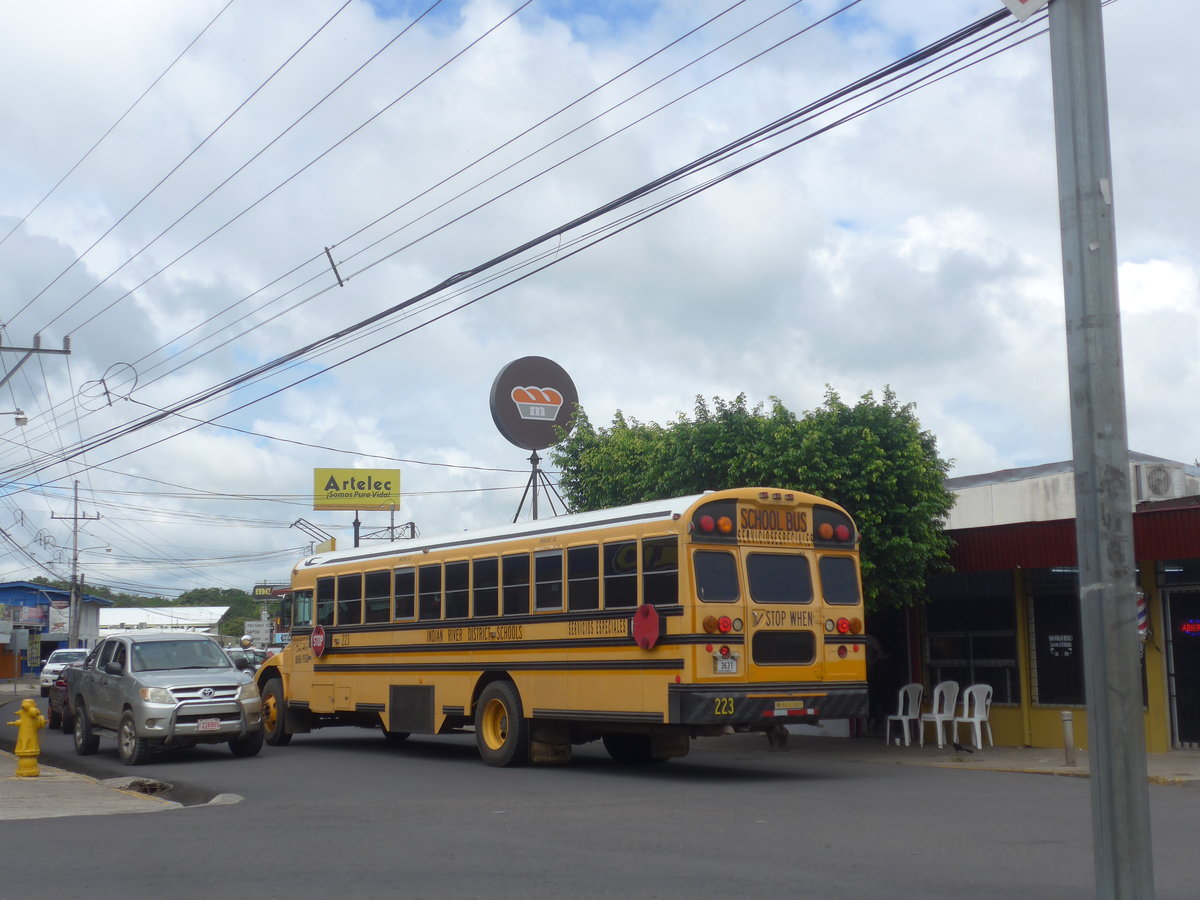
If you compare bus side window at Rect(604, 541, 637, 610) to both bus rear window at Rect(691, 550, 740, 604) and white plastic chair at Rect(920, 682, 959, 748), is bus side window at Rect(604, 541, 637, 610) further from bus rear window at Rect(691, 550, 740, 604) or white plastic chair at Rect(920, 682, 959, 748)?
white plastic chair at Rect(920, 682, 959, 748)

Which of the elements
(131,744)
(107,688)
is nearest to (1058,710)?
(131,744)

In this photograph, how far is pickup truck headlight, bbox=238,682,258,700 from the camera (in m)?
18.1

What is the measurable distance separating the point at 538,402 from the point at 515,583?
51.5ft

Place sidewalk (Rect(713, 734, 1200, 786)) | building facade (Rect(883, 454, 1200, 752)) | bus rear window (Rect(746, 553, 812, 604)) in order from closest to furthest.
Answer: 1. bus rear window (Rect(746, 553, 812, 604))
2. sidewalk (Rect(713, 734, 1200, 786))
3. building facade (Rect(883, 454, 1200, 752))

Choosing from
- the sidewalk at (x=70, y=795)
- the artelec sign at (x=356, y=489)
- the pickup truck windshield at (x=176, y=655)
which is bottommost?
the sidewalk at (x=70, y=795)

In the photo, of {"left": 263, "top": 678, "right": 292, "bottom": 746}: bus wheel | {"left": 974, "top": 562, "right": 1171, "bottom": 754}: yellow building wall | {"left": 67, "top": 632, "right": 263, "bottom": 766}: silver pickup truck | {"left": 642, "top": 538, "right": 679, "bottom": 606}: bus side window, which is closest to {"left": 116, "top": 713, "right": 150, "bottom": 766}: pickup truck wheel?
{"left": 67, "top": 632, "right": 263, "bottom": 766}: silver pickup truck

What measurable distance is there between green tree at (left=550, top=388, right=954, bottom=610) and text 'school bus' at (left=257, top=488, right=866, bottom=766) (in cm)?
312

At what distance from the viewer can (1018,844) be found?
977 cm

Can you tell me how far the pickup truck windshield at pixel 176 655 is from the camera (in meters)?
18.5

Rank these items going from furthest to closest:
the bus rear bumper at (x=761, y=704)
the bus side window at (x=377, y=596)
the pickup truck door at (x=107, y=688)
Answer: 1. the bus side window at (x=377, y=596)
2. the pickup truck door at (x=107, y=688)
3. the bus rear bumper at (x=761, y=704)

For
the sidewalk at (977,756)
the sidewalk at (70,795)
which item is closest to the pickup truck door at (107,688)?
the sidewalk at (70,795)

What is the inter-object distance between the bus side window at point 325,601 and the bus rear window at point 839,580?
27.2 feet

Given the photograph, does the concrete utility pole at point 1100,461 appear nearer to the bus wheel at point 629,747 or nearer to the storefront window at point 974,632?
the bus wheel at point 629,747

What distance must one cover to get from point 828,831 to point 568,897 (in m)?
3.35
